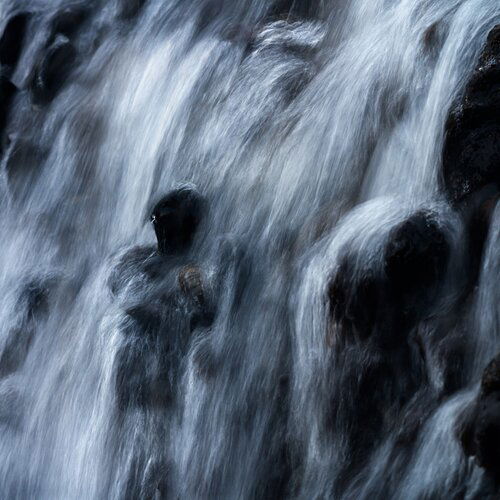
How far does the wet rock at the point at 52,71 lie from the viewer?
29.7 ft

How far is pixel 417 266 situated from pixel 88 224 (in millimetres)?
3244

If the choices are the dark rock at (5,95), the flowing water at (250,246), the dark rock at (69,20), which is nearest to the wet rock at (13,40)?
the dark rock at (69,20)

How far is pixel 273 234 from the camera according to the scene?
19.4 feet

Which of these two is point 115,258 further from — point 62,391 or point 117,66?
point 117,66

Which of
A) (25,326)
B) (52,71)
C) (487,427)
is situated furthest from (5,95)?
(487,427)

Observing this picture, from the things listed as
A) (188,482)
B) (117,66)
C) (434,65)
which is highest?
(117,66)

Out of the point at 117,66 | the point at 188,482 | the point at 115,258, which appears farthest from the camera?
the point at 117,66

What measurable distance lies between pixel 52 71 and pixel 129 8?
80 centimetres

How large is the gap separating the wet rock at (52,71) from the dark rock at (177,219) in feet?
9.45

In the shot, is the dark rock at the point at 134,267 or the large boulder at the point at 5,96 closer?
the dark rock at the point at 134,267

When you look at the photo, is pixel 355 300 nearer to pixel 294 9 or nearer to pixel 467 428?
pixel 467 428

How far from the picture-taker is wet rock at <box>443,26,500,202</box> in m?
4.96

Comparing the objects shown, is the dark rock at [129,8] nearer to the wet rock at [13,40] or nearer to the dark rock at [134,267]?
the wet rock at [13,40]

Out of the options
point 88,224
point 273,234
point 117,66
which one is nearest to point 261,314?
point 273,234
